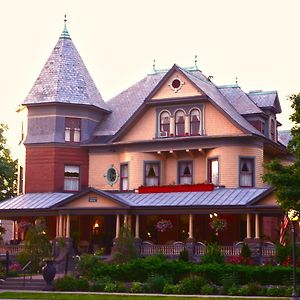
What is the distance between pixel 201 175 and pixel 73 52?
13.9m

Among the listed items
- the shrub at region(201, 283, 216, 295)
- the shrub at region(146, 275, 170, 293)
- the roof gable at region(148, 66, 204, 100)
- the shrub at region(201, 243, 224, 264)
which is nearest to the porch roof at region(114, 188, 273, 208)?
the shrub at region(201, 243, 224, 264)

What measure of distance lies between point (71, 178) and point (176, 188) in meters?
8.29

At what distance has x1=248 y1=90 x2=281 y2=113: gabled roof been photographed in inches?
1885

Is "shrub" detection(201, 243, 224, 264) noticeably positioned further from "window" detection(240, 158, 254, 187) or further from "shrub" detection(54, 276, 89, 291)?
"window" detection(240, 158, 254, 187)

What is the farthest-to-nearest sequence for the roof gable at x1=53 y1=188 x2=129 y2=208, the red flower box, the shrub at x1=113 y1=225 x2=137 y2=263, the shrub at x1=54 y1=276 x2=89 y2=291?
the red flower box < the roof gable at x1=53 y1=188 x2=129 y2=208 < the shrub at x1=113 y1=225 x2=137 y2=263 < the shrub at x1=54 y1=276 x2=89 y2=291

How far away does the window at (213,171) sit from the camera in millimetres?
44000

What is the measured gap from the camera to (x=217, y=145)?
43719mm

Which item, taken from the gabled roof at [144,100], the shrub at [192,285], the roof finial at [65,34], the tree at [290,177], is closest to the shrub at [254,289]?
the shrub at [192,285]

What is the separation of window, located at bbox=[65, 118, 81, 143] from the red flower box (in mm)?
6579

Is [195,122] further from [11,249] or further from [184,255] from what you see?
[11,249]

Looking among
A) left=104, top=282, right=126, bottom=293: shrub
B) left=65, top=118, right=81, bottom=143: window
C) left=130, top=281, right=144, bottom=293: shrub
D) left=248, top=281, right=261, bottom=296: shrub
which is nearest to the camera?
left=248, top=281, right=261, bottom=296: shrub

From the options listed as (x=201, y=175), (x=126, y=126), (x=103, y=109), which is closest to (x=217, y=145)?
(x=201, y=175)

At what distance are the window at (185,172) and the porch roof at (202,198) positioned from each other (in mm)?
1898

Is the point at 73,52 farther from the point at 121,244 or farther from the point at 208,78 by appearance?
the point at 121,244
